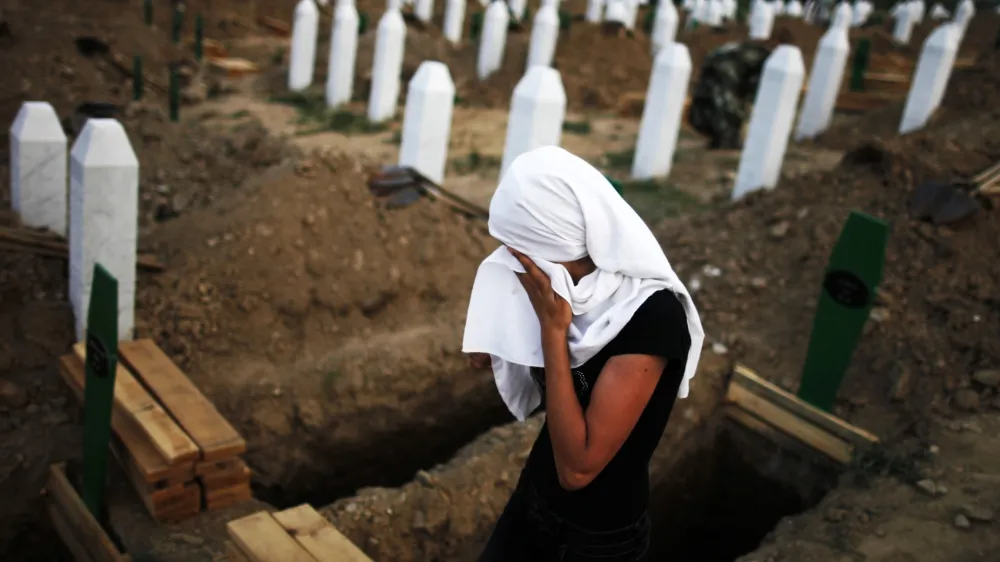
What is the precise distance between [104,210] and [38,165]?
4.97 ft

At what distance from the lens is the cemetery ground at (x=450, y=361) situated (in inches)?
158

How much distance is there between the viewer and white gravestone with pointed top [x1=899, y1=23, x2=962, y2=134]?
31.4ft

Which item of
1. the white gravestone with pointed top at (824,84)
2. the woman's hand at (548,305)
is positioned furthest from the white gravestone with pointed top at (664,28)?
the woman's hand at (548,305)

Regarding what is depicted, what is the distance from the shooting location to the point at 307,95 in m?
13.4

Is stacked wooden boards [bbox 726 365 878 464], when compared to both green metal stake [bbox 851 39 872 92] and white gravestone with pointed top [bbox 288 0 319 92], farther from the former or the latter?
white gravestone with pointed top [bbox 288 0 319 92]

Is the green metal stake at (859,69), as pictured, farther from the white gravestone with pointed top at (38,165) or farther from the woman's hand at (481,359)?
the woman's hand at (481,359)

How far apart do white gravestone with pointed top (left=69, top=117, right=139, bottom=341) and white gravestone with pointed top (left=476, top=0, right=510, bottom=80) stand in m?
10.4

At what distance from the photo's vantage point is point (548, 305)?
2016mm

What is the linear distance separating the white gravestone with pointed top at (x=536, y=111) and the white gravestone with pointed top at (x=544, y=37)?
626 centimetres

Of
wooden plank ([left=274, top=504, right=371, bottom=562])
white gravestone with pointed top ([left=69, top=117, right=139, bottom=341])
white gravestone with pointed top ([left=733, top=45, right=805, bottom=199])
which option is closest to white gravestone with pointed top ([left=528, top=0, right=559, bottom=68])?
white gravestone with pointed top ([left=733, top=45, right=805, bottom=199])

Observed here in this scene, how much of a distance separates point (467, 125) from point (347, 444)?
7.40 metres

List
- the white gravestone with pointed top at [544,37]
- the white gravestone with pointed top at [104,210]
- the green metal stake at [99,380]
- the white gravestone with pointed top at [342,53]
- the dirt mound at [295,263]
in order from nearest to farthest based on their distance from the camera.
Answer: the green metal stake at [99,380] → the white gravestone with pointed top at [104,210] → the dirt mound at [295,263] → the white gravestone with pointed top at [342,53] → the white gravestone with pointed top at [544,37]

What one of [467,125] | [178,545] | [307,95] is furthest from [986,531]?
[307,95]

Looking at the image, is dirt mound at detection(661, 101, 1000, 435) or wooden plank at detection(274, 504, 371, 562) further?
dirt mound at detection(661, 101, 1000, 435)
